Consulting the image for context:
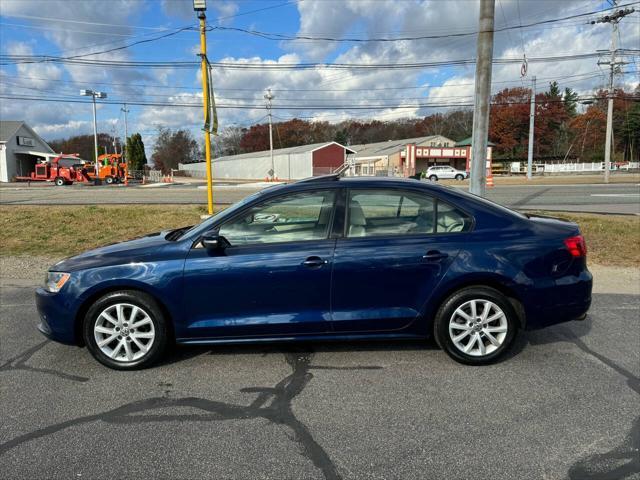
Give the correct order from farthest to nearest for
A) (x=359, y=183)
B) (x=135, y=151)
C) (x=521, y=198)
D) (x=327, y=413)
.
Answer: (x=135, y=151)
(x=521, y=198)
(x=359, y=183)
(x=327, y=413)

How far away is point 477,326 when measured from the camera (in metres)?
3.93

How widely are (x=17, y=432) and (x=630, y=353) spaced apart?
487 centimetres

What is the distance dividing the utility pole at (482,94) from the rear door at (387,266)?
550cm

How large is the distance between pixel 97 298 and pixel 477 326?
10.4ft

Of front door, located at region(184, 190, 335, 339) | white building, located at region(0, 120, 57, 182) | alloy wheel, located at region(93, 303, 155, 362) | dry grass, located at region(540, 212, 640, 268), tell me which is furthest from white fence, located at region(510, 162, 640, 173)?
alloy wheel, located at region(93, 303, 155, 362)

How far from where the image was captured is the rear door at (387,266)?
3.82 meters

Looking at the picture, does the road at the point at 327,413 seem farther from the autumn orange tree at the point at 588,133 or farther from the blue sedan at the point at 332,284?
the autumn orange tree at the point at 588,133

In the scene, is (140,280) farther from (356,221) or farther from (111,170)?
(111,170)

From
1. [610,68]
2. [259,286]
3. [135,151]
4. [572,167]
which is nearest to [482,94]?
[259,286]

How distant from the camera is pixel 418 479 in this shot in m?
2.57

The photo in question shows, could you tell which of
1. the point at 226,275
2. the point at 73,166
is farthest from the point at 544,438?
the point at 73,166

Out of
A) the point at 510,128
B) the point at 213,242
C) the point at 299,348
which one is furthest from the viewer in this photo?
the point at 510,128

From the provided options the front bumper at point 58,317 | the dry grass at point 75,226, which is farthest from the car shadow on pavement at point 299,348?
the dry grass at point 75,226

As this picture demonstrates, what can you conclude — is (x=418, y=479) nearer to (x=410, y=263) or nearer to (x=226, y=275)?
(x=410, y=263)
